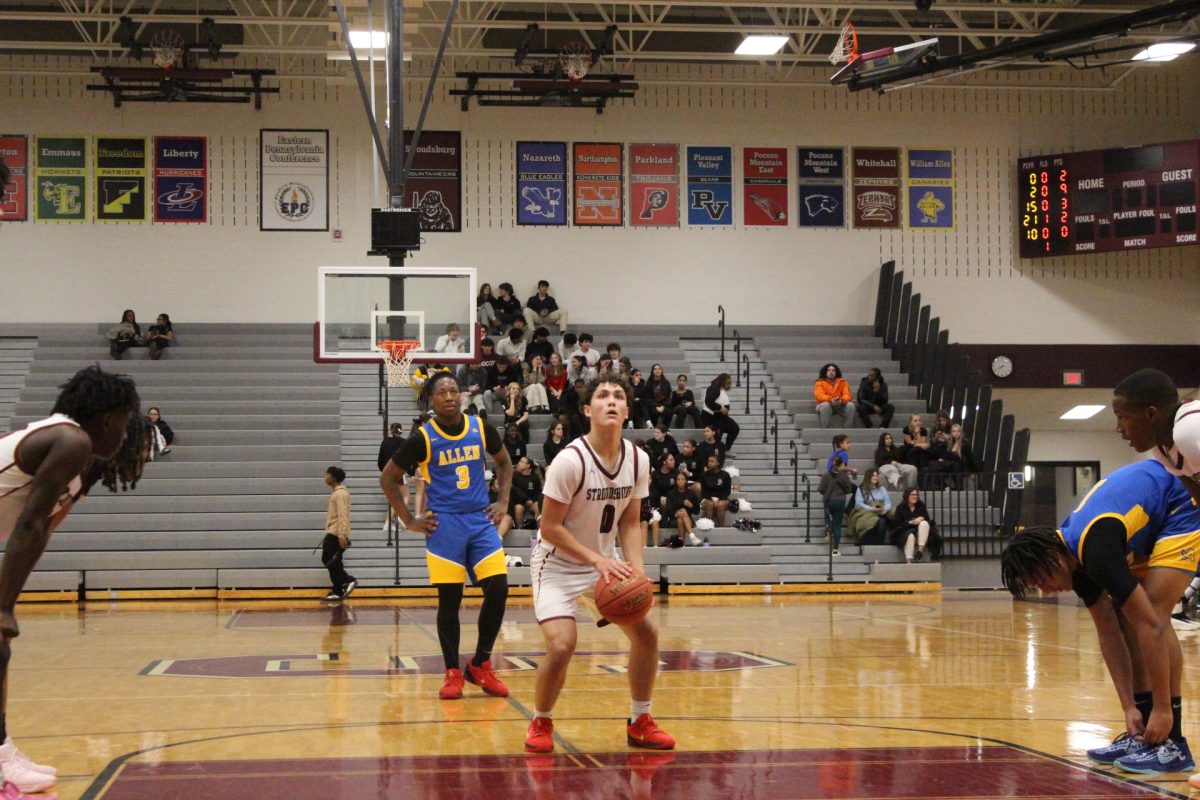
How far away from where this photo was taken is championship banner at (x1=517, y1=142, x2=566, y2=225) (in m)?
24.9

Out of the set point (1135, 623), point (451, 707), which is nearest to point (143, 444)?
point (451, 707)

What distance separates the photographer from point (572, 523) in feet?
20.7

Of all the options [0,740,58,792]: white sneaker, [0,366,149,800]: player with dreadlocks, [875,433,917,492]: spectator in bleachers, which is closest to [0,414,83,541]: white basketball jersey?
[0,366,149,800]: player with dreadlocks

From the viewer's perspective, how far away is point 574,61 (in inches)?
862

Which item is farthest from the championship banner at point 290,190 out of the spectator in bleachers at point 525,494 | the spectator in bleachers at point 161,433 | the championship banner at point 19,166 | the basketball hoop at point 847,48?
the basketball hoop at point 847,48

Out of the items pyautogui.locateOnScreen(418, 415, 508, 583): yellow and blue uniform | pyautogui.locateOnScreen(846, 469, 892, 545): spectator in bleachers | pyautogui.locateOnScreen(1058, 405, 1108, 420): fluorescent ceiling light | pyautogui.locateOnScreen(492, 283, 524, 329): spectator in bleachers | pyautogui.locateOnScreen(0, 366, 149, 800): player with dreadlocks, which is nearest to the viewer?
pyautogui.locateOnScreen(0, 366, 149, 800): player with dreadlocks

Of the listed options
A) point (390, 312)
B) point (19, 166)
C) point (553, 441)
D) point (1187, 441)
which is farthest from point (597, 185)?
point (1187, 441)

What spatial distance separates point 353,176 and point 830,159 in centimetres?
903

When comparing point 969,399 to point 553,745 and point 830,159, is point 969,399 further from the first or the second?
point 553,745

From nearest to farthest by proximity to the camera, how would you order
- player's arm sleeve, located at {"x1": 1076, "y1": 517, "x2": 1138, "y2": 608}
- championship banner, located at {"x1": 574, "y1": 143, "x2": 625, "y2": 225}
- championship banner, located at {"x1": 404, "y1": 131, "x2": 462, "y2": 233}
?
1. player's arm sleeve, located at {"x1": 1076, "y1": 517, "x2": 1138, "y2": 608}
2. championship banner, located at {"x1": 404, "y1": 131, "x2": 462, "y2": 233}
3. championship banner, located at {"x1": 574, "y1": 143, "x2": 625, "y2": 225}

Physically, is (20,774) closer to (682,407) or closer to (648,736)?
(648,736)

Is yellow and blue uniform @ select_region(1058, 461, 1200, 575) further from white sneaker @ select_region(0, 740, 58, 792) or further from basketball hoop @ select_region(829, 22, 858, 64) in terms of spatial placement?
basketball hoop @ select_region(829, 22, 858, 64)

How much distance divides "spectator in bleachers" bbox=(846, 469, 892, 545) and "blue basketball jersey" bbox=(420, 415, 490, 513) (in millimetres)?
12250

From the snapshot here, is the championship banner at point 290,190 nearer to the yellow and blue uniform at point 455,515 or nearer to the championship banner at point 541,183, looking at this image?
the championship banner at point 541,183
